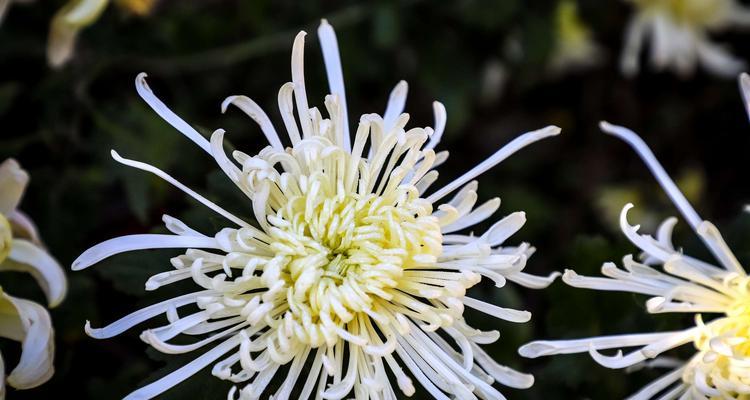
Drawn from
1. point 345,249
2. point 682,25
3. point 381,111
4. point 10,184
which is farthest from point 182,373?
point 682,25

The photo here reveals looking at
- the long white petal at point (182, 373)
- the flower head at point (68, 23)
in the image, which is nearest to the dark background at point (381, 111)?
the long white petal at point (182, 373)

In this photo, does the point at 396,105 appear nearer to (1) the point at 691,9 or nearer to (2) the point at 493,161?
(2) the point at 493,161

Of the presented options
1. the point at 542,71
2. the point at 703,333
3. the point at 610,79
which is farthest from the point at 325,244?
the point at 610,79

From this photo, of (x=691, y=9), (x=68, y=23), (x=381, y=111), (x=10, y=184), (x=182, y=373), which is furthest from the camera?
(x=381, y=111)

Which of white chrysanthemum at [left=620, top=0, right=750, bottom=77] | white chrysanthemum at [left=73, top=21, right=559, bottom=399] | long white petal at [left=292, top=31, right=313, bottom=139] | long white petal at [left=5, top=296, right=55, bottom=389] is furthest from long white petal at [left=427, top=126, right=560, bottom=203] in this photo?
white chrysanthemum at [left=620, top=0, right=750, bottom=77]

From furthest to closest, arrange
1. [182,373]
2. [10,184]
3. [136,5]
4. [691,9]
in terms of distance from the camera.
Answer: [691,9] < [136,5] < [10,184] < [182,373]

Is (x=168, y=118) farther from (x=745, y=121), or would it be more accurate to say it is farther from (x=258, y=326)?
(x=745, y=121)

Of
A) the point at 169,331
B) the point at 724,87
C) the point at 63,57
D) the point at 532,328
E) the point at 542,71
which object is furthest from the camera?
the point at 724,87

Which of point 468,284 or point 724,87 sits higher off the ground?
point 724,87
